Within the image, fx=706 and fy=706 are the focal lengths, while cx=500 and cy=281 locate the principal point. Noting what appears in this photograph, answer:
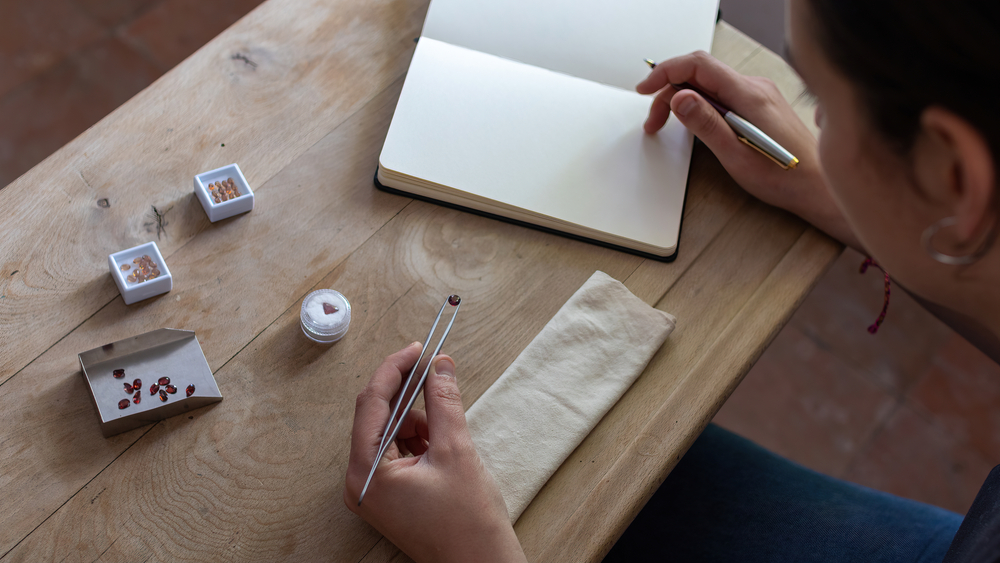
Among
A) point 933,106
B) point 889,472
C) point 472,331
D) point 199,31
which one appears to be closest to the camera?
point 933,106

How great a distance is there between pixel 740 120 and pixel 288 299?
0.63 metres

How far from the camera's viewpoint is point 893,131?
513 millimetres

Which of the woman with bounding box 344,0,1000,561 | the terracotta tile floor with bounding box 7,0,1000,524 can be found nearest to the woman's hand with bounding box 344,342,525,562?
the woman with bounding box 344,0,1000,561

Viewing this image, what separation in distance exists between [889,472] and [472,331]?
58.5 inches

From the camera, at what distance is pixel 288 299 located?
828 mm

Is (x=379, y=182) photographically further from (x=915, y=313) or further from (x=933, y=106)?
(x=915, y=313)

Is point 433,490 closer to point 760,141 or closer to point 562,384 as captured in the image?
point 562,384

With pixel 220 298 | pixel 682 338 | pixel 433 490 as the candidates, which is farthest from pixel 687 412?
pixel 220 298

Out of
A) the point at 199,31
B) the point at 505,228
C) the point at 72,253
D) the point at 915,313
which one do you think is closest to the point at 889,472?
the point at 915,313

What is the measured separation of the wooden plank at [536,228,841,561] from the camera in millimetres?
732

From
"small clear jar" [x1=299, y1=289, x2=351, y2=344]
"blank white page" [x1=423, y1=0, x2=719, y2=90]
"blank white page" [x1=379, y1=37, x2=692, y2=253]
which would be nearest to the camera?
"small clear jar" [x1=299, y1=289, x2=351, y2=344]

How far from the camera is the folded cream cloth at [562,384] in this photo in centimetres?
76

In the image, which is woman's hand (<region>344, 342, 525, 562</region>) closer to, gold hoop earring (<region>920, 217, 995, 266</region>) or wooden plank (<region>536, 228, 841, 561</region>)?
wooden plank (<region>536, 228, 841, 561</region>)

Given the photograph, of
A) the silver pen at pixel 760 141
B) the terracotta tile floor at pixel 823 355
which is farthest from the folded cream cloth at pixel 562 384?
the terracotta tile floor at pixel 823 355
